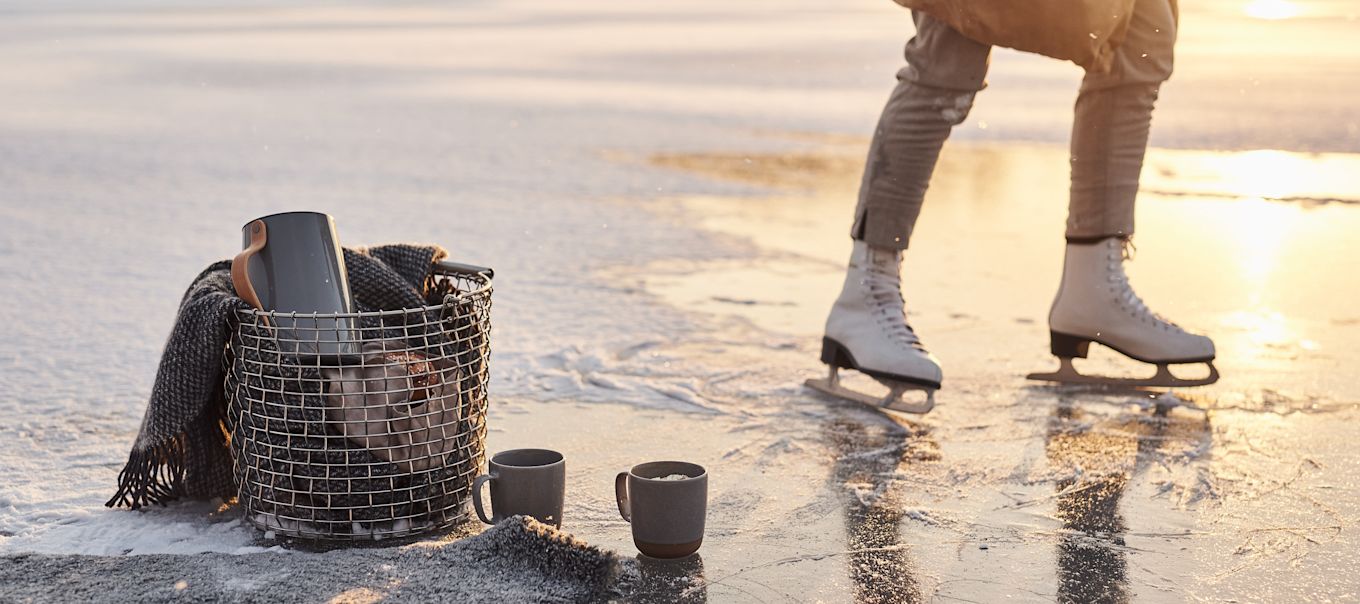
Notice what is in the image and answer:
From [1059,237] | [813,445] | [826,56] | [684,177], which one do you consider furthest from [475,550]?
[826,56]

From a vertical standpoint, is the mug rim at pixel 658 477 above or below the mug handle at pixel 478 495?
above

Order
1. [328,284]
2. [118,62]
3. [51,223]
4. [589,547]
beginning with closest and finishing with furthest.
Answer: [589,547], [328,284], [51,223], [118,62]

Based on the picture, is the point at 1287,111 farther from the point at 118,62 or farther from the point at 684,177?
the point at 118,62

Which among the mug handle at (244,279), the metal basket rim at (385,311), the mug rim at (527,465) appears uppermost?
the mug handle at (244,279)

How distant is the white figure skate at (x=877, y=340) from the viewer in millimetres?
2822

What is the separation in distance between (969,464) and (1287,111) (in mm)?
6156

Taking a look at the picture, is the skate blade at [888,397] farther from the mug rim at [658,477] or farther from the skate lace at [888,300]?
the mug rim at [658,477]

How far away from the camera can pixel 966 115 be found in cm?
278

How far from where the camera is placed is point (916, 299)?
3.93 metres

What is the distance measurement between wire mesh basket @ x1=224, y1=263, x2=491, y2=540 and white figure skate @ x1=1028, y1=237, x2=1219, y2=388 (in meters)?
1.51

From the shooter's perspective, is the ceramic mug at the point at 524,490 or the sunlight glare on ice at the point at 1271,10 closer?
the ceramic mug at the point at 524,490

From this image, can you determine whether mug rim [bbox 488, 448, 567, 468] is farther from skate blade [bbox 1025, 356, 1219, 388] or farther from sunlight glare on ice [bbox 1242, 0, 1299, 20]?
sunlight glare on ice [bbox 1242, 0, 1299, 20]

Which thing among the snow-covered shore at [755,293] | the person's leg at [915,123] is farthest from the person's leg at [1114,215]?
the person's leg at [915,123]

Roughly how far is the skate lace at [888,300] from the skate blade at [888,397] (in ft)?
0.34
